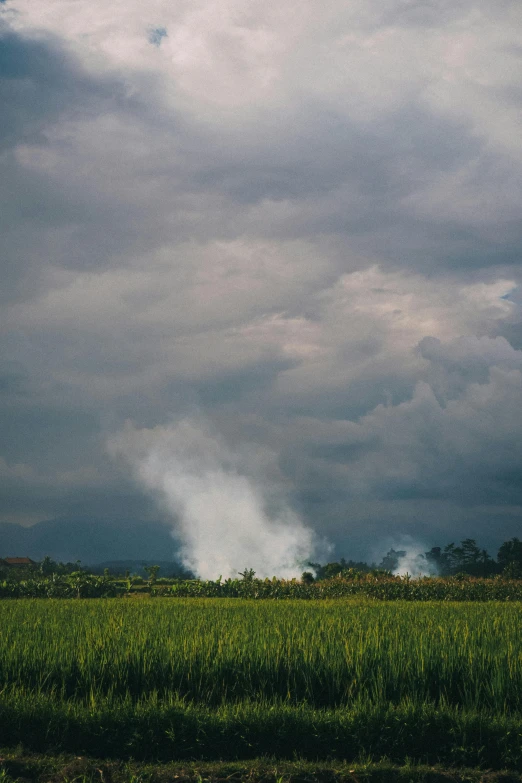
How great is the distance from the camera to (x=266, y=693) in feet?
29.2

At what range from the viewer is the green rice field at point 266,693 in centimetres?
751

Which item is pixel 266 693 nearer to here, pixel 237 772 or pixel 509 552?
pixel 237 772

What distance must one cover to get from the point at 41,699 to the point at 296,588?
2219cm

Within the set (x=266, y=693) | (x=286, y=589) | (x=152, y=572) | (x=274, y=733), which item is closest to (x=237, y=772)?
(x=274, y=733)

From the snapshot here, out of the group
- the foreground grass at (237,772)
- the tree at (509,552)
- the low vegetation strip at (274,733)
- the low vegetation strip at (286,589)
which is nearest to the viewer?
the foreground grass at (237,772)

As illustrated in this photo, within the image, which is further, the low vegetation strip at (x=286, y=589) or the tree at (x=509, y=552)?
the tree at (x=509, y=552)

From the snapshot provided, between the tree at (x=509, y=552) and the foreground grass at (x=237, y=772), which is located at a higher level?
the tree at (x=509, y=552)

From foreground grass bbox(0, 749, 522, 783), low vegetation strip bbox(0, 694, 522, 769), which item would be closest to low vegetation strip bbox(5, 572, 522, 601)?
low vegetation strip bbox(0, 694, 522, 769)

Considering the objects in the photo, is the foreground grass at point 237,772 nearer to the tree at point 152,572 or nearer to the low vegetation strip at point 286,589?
the low vegetation strip at point 286,589

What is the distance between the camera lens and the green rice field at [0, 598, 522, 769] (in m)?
7.51

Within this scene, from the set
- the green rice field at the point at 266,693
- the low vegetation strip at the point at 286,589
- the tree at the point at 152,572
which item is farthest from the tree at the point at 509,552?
the green rice field at the point at 266,693

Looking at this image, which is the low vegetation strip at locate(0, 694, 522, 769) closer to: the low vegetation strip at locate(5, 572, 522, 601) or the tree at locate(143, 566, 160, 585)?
the low vegetation strip at locate(5, 572, 522, 601)

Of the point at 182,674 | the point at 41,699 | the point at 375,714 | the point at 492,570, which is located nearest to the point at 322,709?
the point at 375,714

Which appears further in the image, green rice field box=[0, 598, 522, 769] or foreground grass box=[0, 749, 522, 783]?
green rice field box=[0, 598, 522, 769]
